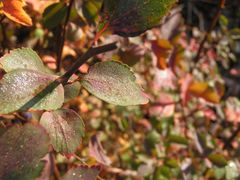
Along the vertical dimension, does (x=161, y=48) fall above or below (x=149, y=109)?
above

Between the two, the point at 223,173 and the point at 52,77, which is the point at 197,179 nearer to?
the point at 223,173

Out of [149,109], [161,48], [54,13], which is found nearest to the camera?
[54,13]

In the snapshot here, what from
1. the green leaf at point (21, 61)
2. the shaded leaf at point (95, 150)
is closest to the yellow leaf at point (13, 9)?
the green leaf at point (21, 61)

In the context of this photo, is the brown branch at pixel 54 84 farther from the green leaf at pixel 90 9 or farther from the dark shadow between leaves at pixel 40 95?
the green leaf at pixel 90 9

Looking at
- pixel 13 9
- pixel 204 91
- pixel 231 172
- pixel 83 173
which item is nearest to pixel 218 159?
pixel 231 172

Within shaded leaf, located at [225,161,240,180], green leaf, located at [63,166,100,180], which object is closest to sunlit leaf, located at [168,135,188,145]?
shaded leaf, located at [225,161,240,180]

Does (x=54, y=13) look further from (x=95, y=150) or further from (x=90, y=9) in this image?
(x=95, y=150)

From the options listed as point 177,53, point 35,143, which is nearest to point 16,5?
point 35,143
